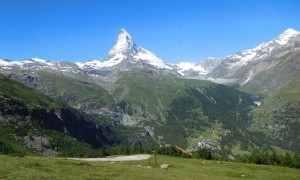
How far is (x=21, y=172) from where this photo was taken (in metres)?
53.7

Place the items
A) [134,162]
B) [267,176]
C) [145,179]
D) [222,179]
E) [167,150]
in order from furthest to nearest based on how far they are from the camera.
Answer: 1. [167,150]
2. [134,162]
3. [267,176]
4. [222,179]
5. [145,179]

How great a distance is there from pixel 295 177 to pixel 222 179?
24.1m

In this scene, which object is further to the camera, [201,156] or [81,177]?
[201,156]

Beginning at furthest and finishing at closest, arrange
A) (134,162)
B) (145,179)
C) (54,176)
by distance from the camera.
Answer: (134,162) → (145,179) → (54,176)

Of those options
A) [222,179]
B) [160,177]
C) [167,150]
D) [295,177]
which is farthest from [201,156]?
[160,177]

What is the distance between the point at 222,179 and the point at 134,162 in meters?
36.9

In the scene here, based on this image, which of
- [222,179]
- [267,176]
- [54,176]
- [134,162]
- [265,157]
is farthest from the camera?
[265,157]

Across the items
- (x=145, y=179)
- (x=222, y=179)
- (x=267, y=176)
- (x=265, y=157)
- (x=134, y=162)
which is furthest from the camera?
(x=265, y=157)

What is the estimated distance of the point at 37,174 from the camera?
53219mm

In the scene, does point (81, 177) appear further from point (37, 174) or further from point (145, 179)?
point (145, 179)

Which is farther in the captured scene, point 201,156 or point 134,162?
point 201,156

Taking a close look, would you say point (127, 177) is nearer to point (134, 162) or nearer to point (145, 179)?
point (145, 179)

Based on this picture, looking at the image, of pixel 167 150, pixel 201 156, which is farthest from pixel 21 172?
pixel 167 150

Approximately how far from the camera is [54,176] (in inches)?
2088
